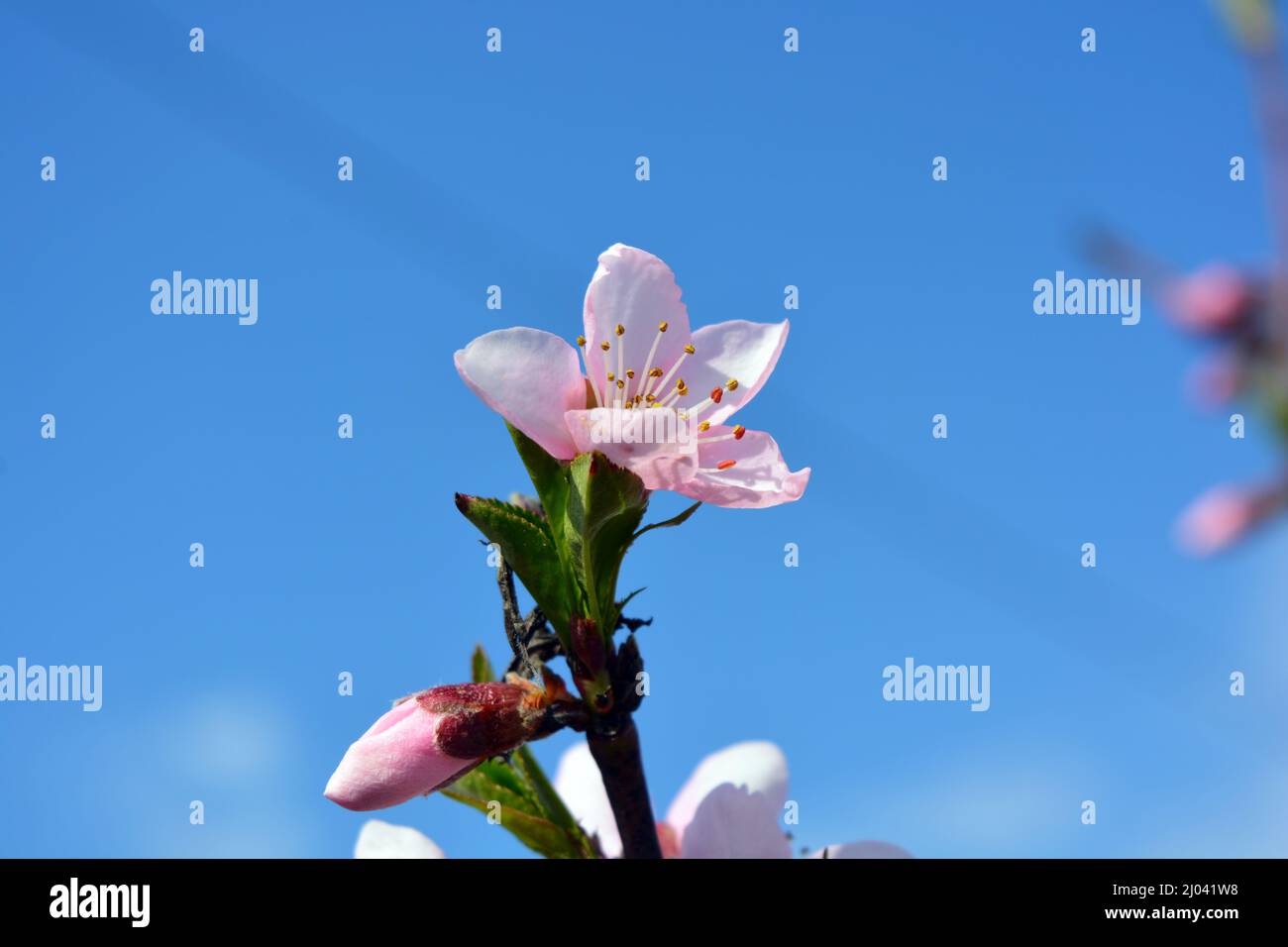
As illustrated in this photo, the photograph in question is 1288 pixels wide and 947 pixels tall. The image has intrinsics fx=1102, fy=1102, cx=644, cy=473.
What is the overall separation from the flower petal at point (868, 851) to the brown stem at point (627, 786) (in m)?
0.26

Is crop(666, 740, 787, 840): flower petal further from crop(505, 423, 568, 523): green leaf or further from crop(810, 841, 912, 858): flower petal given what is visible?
crop(505, 423, 568, 523): green leaf

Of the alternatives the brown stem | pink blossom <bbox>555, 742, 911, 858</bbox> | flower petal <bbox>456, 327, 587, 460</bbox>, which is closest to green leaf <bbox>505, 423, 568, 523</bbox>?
flower petal <bbox>456, 327, 587, 460</bbox>

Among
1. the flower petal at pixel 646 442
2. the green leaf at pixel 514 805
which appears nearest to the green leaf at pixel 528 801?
the green leaf at pixel 514 805

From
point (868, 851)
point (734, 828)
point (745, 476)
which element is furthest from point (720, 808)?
point (745, 476)

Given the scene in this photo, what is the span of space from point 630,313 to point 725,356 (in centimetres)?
15

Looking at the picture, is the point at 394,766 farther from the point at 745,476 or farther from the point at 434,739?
the point at 745,476

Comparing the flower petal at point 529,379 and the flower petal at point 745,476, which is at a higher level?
the flower petal at point 529,379

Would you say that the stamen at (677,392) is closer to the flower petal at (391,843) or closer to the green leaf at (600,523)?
the green leaf at (600,523)

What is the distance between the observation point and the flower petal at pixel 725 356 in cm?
132

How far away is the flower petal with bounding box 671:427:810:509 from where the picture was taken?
44.6 inches
